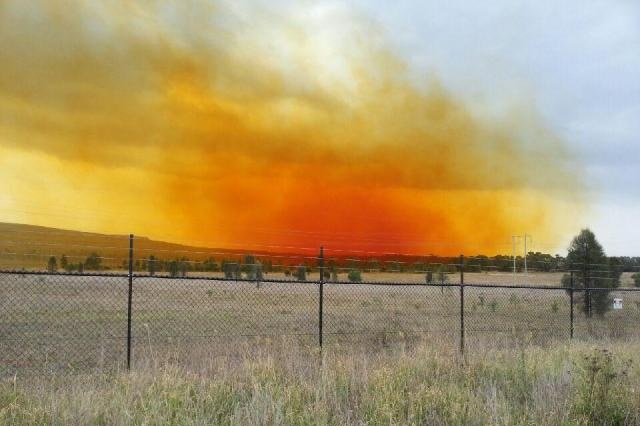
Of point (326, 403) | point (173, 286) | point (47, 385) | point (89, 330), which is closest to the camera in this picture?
point (326, 403)

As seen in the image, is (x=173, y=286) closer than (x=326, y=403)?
No

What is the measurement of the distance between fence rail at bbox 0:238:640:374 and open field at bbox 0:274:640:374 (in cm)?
4

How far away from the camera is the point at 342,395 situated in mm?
7938

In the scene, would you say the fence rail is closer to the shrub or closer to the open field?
the open field

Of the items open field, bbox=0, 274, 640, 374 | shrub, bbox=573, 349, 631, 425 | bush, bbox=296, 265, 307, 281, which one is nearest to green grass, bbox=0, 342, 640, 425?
shrub, bbox=573, 349, 631, 425

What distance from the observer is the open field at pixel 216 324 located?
49.8 ft

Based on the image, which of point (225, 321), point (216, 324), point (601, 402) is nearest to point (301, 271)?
point (225, 321)

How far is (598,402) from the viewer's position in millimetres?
7578

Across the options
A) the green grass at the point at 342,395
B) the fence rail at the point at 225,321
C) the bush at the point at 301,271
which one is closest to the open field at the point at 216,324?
the fence rail at the point at 225,321

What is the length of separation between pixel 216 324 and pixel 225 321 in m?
0.78

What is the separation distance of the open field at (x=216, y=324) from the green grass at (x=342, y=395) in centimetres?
318

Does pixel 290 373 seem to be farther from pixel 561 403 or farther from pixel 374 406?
pixel 561 403

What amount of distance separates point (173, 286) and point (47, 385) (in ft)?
96.9

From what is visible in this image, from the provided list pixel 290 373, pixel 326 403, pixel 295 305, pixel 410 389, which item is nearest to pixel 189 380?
Answer: pixel 290 373
